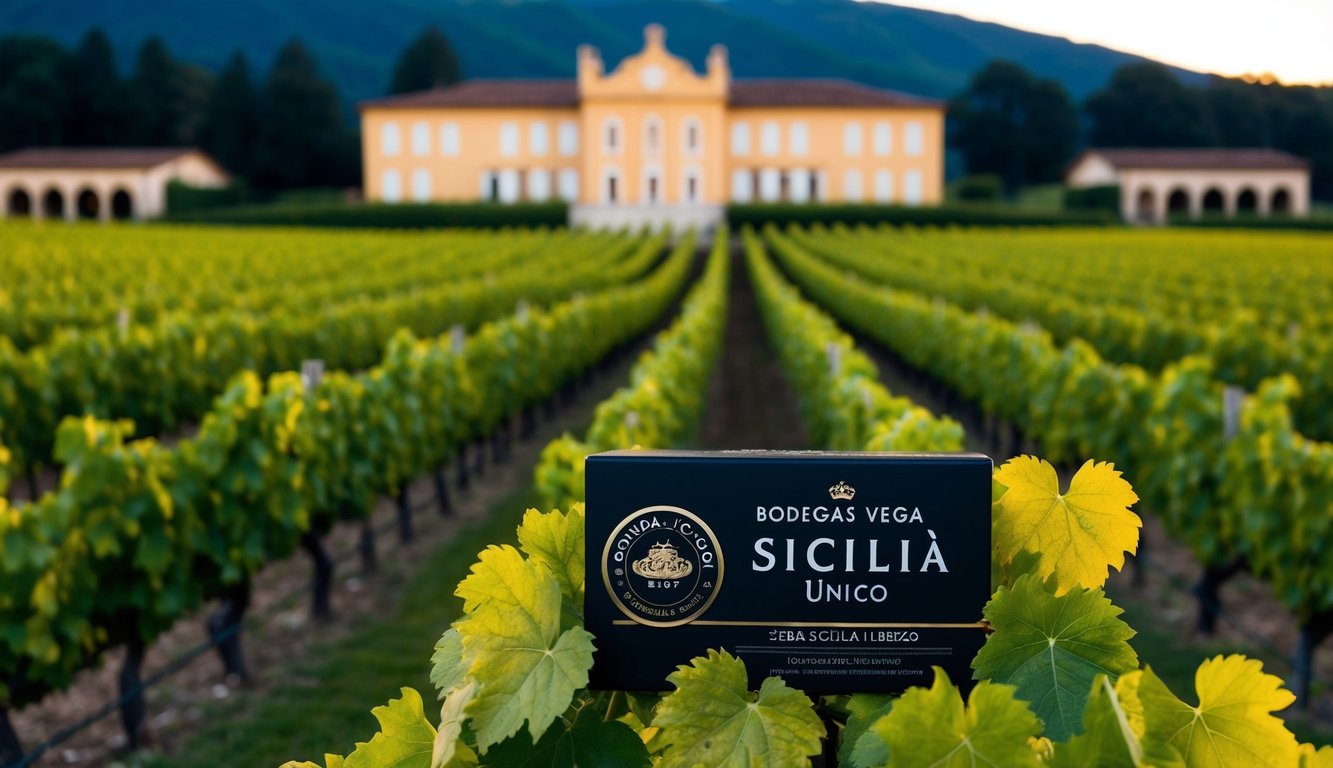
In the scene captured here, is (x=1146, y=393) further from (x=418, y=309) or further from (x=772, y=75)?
(x=772, y=75)

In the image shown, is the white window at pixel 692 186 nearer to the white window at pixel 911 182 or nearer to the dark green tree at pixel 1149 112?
the white window at pixel 911 182

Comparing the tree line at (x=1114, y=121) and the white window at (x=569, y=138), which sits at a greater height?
the tree line at (x=1114, y=121)

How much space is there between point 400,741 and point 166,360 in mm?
10072

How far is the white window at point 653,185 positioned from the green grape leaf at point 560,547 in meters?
64.5

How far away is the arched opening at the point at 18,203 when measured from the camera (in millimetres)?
68188

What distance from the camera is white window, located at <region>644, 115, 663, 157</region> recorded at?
6488cm

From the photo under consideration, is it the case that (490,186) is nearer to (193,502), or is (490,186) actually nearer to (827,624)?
(193,502)

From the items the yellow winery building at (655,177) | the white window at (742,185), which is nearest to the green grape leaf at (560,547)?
the yellow winery building at (655,177)

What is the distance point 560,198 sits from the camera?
216 feet

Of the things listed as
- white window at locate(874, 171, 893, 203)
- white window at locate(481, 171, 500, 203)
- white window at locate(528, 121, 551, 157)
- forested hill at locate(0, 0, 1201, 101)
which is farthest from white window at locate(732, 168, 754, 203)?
forested hill at locate(0, 0, 1201, 101)

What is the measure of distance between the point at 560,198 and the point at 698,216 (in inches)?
376

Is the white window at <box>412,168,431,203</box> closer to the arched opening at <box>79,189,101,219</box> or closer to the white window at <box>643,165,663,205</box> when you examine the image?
the white window at <box>643,165,663,205</box>

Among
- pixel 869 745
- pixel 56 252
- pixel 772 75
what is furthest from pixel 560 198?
pixel 772 75

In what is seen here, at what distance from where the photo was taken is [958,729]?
91 centimetres
